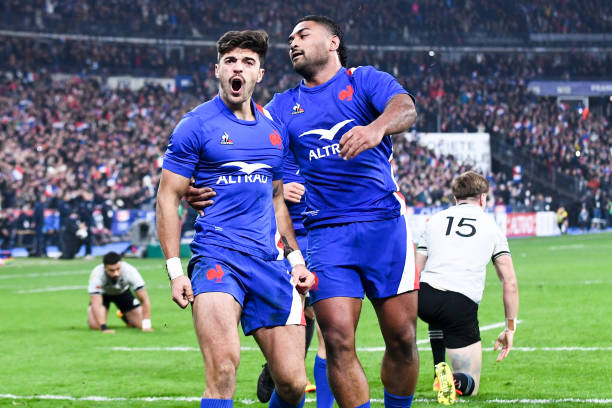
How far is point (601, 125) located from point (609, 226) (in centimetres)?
1000

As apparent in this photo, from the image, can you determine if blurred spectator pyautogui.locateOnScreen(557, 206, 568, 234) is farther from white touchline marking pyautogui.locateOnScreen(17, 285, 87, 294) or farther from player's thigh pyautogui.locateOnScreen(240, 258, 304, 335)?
player's thigh pyautogui.locateOnScreen(240, 258, 304, 335)

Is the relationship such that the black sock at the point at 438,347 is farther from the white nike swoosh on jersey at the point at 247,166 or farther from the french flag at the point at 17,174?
the french flag at the point at 17,174

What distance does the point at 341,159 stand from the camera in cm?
597

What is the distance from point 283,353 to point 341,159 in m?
1.26

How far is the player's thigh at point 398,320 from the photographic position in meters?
5.96

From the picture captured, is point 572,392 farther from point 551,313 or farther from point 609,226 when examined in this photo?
point 609,226

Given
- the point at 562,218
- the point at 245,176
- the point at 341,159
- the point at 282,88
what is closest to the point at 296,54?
the point at 341,159

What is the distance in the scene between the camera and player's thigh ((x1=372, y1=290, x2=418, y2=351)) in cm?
596

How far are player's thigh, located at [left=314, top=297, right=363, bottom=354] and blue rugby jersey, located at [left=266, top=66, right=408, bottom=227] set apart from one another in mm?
505

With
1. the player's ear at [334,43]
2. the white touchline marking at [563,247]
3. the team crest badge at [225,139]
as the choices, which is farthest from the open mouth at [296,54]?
the white touchline marking at [563,247]

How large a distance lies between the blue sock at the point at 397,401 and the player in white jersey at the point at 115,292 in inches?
300

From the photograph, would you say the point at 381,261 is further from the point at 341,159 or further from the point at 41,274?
the point at 41,274

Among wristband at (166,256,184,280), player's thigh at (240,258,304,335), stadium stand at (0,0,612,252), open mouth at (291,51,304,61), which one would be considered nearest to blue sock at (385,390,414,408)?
player's thigh at (240,258,304,335)

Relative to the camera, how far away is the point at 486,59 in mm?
61250
